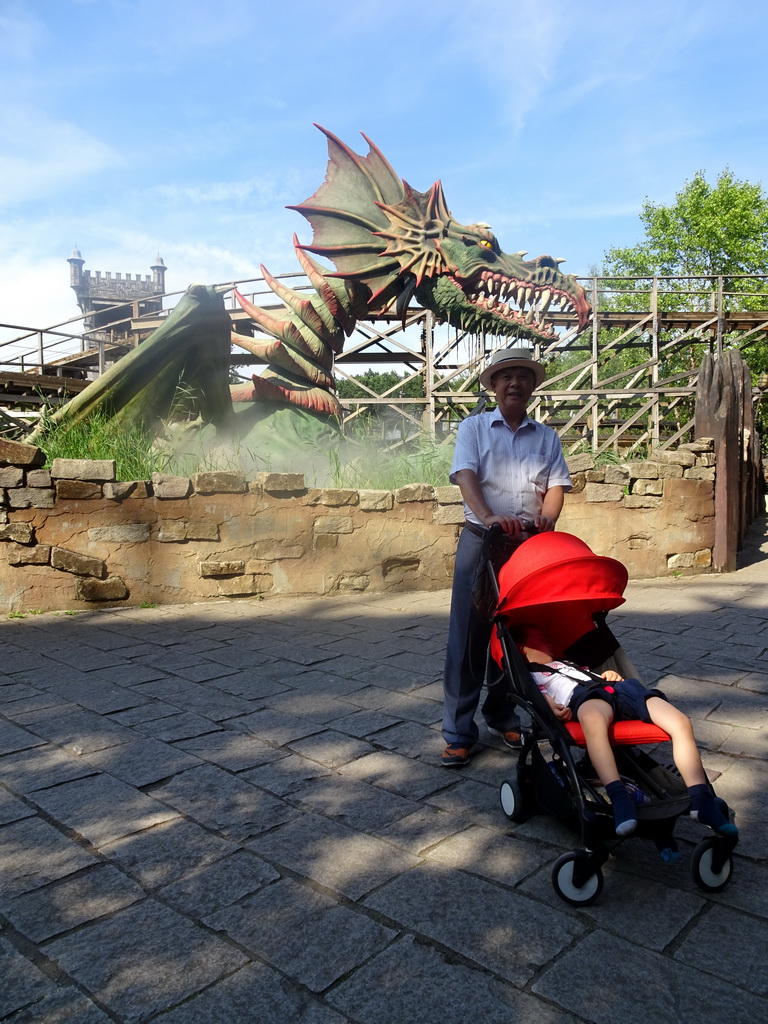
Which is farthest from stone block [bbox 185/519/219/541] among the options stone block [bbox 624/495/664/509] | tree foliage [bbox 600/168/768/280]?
tree foliage [bbox 600/168/768/280]

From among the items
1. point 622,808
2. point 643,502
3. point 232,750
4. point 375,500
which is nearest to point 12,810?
point 232,750

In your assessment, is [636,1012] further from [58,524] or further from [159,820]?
[58,524]

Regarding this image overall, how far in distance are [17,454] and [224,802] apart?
165 inches

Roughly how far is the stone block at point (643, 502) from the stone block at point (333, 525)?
122 inches

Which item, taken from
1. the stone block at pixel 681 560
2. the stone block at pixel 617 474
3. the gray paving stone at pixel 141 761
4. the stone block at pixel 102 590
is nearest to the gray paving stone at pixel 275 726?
the gray paving stone at pixel 141 761

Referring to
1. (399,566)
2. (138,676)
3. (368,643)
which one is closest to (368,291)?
(399,566)

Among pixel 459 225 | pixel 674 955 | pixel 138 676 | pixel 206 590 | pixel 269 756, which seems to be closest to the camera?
pixel 674 955

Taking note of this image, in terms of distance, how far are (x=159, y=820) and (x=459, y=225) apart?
697 centimetres

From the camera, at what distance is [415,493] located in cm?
727

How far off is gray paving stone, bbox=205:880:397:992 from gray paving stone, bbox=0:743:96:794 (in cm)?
123

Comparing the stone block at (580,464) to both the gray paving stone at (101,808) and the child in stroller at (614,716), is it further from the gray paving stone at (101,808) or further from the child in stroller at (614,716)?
the gray paving stone at (101,808)

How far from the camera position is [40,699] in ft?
13.2

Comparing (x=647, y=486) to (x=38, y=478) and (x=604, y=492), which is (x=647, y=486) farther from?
(x=38, y=478)

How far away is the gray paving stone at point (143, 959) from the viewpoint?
5.92 feet
